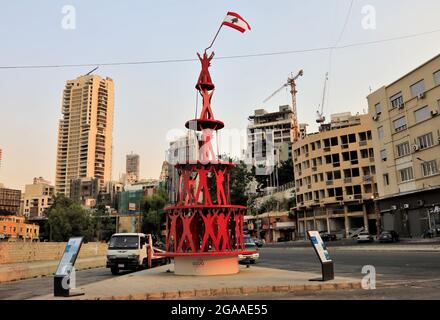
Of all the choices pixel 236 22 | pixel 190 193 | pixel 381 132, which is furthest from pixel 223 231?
pixel 381 132

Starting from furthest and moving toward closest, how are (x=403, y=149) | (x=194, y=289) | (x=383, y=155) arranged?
1. (x=383, y=155)
2. (x=403, y=149)
3. (x=194, y=289)

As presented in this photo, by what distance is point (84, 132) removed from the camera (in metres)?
163

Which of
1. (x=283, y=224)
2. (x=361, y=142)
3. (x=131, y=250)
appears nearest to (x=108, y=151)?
(x=283, y=224)

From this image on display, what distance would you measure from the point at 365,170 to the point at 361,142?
4.63m

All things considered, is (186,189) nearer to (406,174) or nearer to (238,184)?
(406,174)

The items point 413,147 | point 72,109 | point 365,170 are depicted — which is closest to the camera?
point 413,147

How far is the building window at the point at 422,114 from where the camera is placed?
3966cm

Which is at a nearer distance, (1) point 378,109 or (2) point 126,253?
(2) point 126,253

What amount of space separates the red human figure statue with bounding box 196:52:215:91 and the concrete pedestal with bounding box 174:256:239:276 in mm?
6992

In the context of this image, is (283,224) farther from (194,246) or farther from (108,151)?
(108,151)

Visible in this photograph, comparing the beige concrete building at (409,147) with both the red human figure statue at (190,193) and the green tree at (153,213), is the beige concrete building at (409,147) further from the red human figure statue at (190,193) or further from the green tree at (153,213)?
the green tree at (153,213)

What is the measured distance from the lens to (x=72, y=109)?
165 metres

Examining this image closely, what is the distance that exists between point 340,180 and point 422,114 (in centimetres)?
2962

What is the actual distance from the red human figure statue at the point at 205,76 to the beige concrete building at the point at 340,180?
51.5 metres
